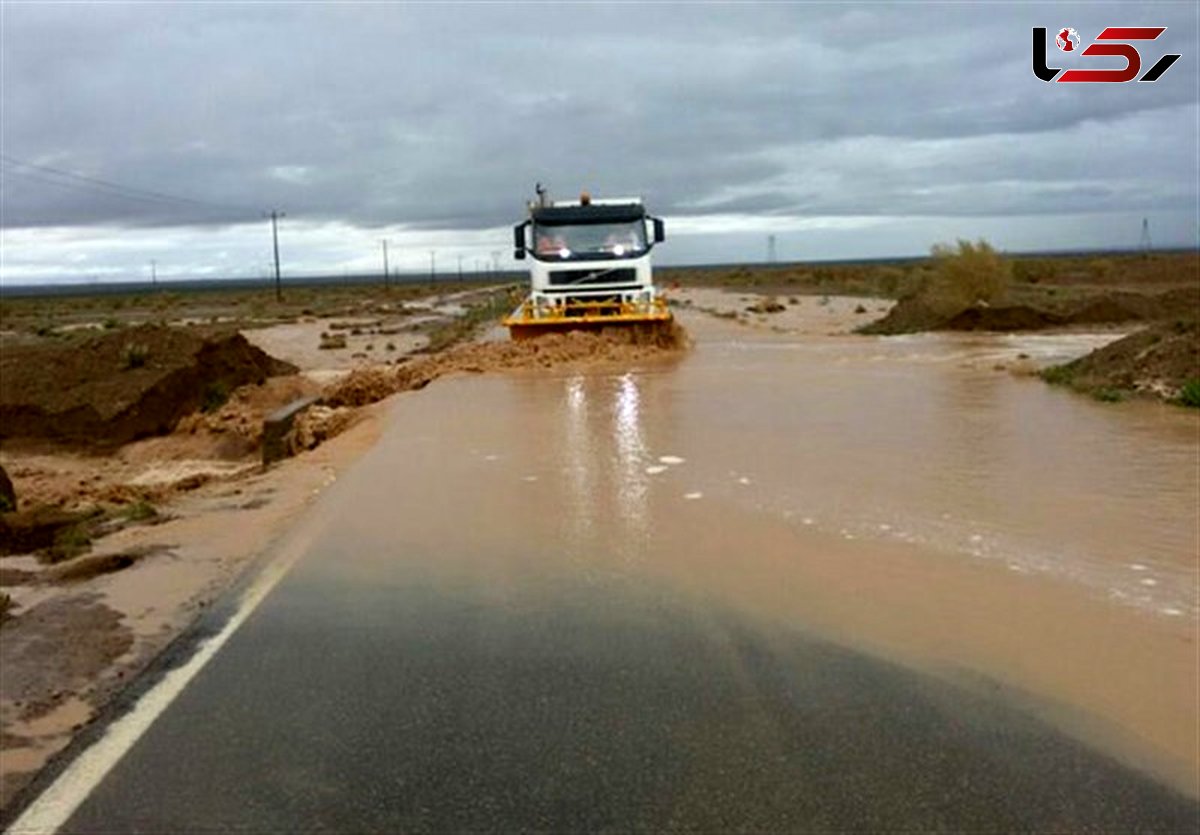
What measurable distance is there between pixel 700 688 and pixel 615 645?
81 cm

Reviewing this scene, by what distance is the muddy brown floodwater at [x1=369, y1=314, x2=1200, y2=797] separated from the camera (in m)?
6.43

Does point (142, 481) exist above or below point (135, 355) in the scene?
below

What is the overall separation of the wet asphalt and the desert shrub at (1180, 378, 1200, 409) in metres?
12.1

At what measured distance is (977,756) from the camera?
5059 mm

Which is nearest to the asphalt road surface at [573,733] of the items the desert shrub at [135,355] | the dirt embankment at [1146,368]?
the dirt embankment at [1146,368]

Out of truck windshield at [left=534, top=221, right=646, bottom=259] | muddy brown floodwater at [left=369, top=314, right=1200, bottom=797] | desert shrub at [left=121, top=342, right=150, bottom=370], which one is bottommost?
muddy brown floodwater at [left=369, top=314, right=1200, bottom=797]

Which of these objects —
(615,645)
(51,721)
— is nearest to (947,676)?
(615,645)

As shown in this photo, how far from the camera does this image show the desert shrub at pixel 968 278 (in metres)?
39.5

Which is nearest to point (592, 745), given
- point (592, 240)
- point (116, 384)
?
point (116, 384)

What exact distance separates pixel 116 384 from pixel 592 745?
60.5 ft

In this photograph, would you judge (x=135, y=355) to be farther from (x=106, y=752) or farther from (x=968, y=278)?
(x=968, y=278)

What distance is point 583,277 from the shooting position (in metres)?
25.7

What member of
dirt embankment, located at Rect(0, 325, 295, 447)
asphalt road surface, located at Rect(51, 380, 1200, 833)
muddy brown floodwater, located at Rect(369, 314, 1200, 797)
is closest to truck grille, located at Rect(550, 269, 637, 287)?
muddy brown floodwater, located at Rect(369, 314, 1200, 797)

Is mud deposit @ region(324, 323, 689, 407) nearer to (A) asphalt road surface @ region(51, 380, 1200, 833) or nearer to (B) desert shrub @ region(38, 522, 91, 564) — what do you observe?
(B) desert shrub @ region(38, 522, 91, 564)
